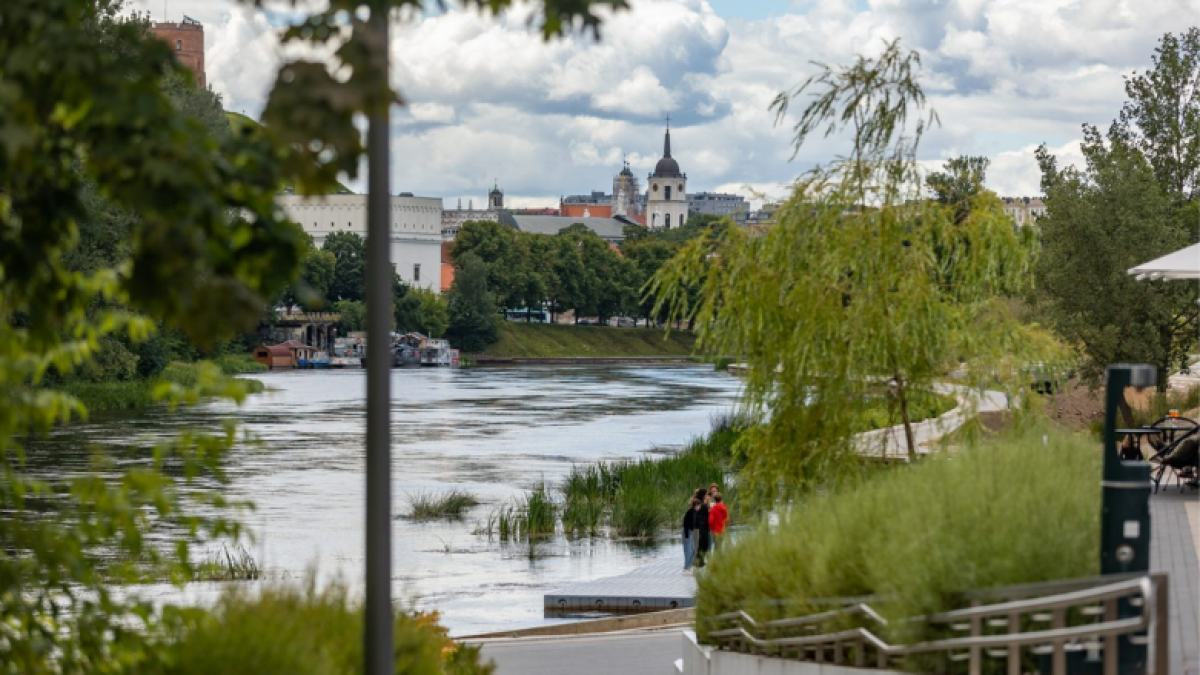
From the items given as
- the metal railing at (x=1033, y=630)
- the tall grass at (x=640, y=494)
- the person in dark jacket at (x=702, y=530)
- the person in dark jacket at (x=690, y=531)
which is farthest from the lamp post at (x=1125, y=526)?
the tall grass at (x=640, y=494)

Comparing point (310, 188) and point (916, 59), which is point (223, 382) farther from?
point (916, 59)

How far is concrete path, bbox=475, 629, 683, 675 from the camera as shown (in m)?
12.9

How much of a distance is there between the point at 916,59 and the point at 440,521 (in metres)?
19.3

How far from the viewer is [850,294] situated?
1271 cm

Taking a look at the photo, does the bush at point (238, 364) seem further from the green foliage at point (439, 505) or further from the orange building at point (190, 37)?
the orange building at point (190, 37)

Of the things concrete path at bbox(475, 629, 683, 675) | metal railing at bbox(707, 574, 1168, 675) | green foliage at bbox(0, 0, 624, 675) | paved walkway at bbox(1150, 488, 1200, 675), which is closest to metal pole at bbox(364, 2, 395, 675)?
green foliage at bbox(0, 0, 624, 675)

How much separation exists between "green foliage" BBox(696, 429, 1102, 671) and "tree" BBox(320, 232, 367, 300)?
4863 inches

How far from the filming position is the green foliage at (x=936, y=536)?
6.91m

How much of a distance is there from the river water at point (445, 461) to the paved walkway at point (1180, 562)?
180 inches

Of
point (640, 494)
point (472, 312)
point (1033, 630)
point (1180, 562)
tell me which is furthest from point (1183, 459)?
point (472, 312)

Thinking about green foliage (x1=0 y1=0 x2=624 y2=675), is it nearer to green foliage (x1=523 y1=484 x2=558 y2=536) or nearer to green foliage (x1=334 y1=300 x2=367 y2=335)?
green foliage (x1=523 y1=484 x2=558 y2=536)

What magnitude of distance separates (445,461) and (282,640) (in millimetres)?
37481

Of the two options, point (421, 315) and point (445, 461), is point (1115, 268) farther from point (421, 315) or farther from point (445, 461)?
point (421, 315)

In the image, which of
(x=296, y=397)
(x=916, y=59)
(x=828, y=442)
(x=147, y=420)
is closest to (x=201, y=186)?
(x=828, y=442)
